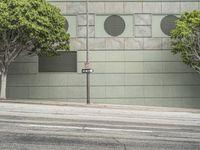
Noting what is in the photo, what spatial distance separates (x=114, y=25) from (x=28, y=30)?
7.78m

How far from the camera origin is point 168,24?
32.6 metres

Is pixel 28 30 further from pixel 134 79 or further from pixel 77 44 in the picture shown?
pixel 134 79

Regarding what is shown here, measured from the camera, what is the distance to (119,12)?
3250cm

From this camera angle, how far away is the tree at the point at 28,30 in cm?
2655

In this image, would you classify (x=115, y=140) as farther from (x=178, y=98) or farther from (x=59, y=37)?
(x=178, y=98)

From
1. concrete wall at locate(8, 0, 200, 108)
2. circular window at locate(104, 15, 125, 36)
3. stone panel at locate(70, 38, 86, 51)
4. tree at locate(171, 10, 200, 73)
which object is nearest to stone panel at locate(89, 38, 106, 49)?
concrete wall at locate(8, 0, 200, 108)

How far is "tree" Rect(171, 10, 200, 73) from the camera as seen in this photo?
94.6 feet

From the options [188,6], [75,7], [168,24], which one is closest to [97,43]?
[75,7]

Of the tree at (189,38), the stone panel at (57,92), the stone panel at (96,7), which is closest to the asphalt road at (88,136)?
the tree at (189,38)

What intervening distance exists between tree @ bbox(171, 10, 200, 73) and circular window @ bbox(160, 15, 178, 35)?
2700 millimetres

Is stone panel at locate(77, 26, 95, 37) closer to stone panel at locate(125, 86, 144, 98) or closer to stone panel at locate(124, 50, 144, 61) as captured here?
stone panel at locate(124, 50, 144, 61)

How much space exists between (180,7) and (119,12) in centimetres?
422

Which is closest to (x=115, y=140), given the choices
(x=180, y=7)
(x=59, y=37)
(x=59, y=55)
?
(x=59, y=37)

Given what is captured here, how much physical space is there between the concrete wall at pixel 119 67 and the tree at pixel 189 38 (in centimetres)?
288
